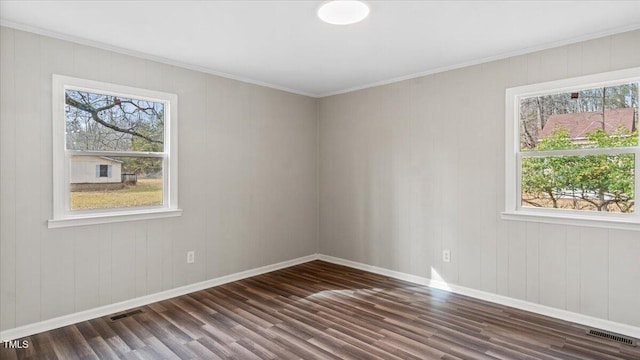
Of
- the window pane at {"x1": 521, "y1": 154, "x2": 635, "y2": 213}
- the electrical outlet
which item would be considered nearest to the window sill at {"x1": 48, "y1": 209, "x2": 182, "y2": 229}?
the electrical outlet

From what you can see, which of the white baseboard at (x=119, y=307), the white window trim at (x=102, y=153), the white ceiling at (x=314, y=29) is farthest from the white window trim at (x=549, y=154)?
the white window trim at (x=102, y=153)

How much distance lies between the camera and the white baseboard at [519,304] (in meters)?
2.94

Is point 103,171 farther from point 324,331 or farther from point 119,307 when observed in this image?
point 324,331

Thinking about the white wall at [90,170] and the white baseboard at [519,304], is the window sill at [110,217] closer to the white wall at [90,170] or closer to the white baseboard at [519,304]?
the white wall at [90,170]

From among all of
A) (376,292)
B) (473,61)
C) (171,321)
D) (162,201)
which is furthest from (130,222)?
(473,61)

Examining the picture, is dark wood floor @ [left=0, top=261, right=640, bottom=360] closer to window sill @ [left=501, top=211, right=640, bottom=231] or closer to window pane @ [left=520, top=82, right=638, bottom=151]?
window sill @ [left=501, top=211, right=640, bottom=231]

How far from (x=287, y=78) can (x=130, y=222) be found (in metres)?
2.36

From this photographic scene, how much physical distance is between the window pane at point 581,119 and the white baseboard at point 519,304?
147 cm

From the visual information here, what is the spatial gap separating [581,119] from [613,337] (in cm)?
181

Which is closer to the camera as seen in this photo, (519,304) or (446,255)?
(519,304)

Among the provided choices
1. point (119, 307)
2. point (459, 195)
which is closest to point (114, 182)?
point (119, 307)

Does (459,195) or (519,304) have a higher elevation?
(459,195)

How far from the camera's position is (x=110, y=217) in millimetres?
3330

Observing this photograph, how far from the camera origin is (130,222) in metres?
3.49
